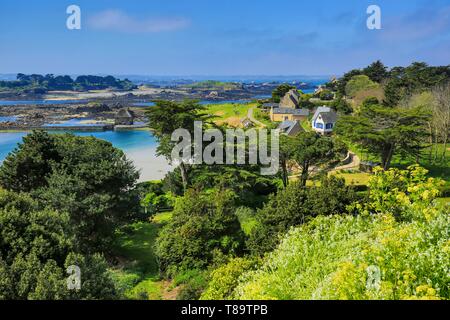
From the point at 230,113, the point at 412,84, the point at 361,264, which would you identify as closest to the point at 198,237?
the point at 361,264

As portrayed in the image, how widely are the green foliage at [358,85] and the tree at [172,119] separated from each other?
49461 mm

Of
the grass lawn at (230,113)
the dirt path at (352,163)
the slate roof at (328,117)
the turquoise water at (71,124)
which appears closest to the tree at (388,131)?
the dirt path at (352,163)

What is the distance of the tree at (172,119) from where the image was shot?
26.5 metres

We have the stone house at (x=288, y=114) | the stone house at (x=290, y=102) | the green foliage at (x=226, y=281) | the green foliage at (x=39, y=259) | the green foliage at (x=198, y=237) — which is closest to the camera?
the green foliage at (x=39, y=259)

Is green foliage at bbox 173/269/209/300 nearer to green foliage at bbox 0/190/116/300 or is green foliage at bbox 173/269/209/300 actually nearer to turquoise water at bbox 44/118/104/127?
green foliage at bbox 0/190/116/300

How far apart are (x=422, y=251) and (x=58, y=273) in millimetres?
8290

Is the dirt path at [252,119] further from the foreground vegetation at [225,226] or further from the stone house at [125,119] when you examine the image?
the foreground vegetation at [225,226]

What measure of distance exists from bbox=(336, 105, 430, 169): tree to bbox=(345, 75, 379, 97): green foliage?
135 feet

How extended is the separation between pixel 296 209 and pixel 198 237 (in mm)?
4145

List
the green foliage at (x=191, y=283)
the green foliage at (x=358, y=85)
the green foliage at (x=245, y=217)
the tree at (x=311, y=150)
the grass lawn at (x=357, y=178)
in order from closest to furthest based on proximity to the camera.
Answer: the green foliage at (x=191, y=283) < the green foliage at (x=245, y=217) < the tree at (x=311, y=150) < the grass lawn at (x=357, y=178) < the green foliage at (x=358, y=85)

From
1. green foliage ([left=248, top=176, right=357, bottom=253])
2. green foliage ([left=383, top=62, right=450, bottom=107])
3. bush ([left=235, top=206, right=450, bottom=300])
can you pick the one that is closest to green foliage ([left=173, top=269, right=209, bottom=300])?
green foliage ([left=248, top=176, right=357, bottom=253])

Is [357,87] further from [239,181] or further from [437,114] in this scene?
[239,181]

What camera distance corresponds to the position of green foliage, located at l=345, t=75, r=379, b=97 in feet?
224

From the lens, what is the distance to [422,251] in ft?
24.1
